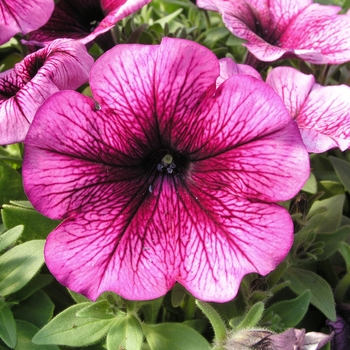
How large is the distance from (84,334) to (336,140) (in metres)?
0.76

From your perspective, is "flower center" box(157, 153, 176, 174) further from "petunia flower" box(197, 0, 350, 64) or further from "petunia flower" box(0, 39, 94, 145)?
"petunia flower" box(197, 0, 350, 64)

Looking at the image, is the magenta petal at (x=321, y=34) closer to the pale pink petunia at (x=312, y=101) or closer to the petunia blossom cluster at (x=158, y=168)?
the pale pink petunia at (x=312, y=101)

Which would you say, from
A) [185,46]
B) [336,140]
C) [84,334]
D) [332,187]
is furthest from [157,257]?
[332,187]

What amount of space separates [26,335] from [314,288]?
0.73m

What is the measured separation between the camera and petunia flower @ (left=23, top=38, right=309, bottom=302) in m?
0.97

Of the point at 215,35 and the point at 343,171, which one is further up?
the point at 215,35

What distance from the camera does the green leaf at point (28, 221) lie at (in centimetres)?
127

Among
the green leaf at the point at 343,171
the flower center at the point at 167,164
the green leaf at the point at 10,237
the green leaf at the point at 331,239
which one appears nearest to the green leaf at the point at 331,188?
the green leaf at the point at 343,171

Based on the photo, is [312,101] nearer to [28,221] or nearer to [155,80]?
[155,80]

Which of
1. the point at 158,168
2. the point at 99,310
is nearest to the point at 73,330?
the point at 99,310

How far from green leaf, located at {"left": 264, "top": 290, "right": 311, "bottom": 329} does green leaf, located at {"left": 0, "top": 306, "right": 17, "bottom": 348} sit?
23.2 inches

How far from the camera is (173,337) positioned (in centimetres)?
116

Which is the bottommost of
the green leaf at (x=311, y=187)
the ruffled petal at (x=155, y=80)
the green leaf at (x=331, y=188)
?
the green leaf at (x=331, y=188)

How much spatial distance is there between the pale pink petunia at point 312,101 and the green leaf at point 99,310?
0.65 metres
